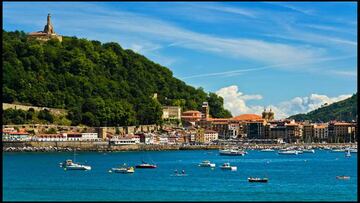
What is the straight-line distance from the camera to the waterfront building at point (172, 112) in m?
125

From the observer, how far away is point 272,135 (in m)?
129

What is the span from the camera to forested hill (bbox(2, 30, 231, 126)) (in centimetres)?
9981

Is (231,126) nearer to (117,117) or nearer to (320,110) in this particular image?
(117,117)

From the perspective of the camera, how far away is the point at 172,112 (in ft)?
417

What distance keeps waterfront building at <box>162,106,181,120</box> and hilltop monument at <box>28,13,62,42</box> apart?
1823 centimetres

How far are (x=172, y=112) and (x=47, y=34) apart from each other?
2130cm

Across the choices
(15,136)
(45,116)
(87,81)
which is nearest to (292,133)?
(87,81)

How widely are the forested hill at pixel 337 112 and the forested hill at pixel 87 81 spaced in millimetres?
55574

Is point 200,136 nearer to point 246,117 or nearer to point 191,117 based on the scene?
point 191,117

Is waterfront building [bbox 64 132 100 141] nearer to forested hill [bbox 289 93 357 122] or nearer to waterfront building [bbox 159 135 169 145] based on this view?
waterfront building [bbox 159 135 169 145]

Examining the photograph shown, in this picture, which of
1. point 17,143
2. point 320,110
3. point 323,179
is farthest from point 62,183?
point 320,110

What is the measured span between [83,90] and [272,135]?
111ft

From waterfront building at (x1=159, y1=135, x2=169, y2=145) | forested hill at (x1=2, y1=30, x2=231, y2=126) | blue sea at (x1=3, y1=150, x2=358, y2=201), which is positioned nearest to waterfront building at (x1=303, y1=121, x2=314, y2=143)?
forested hill at (x1=2, y1=30, x2=231, y2=126)

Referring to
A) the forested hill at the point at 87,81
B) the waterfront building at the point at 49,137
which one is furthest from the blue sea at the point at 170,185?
the forested hill at the point at 87,81
